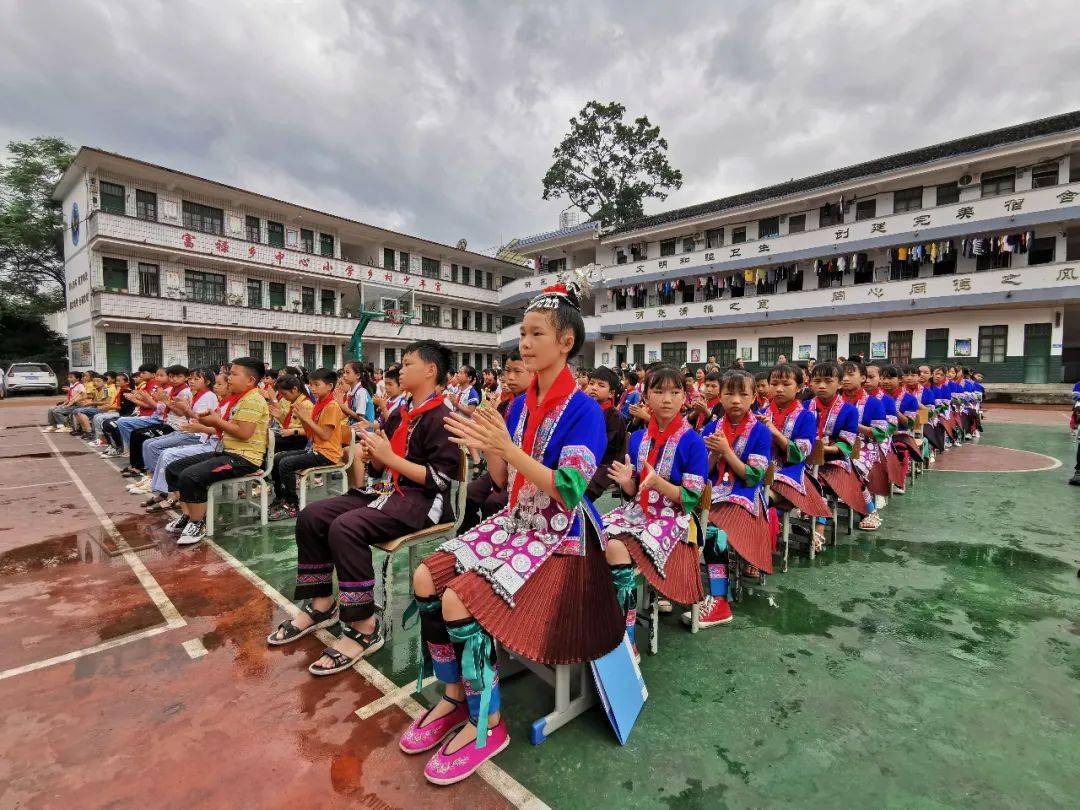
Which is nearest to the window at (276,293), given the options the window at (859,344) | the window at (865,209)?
the window at (859,344)

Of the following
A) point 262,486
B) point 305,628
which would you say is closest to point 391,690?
point 305,628

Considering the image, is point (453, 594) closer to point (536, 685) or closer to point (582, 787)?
point (582, 787)

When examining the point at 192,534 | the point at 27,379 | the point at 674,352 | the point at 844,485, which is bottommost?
the point at 192,534

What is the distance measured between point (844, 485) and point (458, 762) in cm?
436

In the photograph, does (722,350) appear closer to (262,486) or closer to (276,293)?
(276,293)

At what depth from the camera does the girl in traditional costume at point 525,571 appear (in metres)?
1.96

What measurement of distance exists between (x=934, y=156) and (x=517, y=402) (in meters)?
25.0

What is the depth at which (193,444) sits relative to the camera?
6.32 m

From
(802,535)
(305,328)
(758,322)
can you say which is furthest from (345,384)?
(758,322)

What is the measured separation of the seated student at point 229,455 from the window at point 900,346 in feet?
76.4

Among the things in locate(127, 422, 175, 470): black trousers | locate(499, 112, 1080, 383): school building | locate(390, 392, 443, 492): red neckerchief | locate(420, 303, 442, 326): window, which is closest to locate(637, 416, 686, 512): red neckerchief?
locate(390, 392, 443, 492): red neckerchief

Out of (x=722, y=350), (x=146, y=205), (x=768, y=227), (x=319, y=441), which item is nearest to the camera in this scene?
(x=319, y=441)

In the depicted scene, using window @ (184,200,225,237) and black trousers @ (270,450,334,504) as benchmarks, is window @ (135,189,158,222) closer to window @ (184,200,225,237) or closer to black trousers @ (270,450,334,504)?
window @ (184,200,225,237)

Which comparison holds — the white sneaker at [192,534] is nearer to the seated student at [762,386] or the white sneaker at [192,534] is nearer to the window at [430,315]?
the seated student at [762,386]
